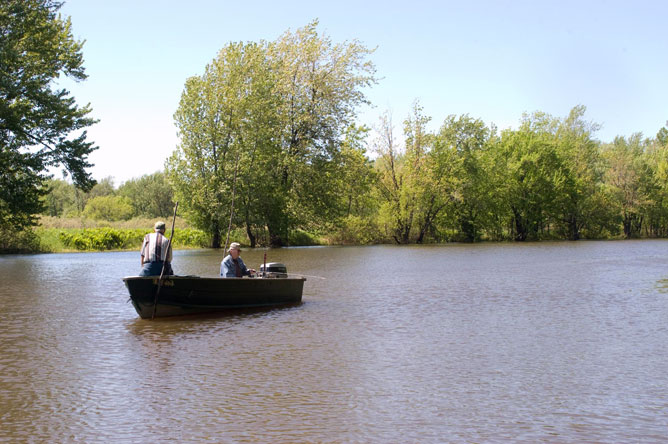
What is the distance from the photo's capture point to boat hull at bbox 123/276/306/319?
49.0 ft

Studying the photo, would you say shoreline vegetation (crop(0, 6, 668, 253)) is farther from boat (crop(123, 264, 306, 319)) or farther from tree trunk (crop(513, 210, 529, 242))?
boat (crop(123, 264, 306, 319))

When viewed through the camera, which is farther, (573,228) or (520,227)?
(573,228)

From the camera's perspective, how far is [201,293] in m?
15.7

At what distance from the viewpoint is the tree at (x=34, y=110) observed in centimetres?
3334

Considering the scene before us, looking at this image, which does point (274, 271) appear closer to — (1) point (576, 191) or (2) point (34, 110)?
(2) point (34, 110)

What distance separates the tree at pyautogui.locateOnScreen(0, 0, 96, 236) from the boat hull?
70.6ft

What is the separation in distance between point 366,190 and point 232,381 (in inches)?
1825

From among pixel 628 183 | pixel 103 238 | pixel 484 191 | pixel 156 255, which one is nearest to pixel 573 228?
pixel 628 183

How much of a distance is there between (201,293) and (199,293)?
0.05m

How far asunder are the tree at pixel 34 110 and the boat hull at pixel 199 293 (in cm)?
2152

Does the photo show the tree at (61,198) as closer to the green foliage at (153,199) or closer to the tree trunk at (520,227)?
the green foliage at (153,199)

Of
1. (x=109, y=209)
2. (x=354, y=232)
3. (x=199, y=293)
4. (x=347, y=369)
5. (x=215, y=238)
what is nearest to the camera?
(x=347, y=369)

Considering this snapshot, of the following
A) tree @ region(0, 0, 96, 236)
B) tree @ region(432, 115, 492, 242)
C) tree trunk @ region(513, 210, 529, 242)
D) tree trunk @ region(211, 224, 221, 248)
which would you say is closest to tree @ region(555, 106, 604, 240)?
tree trunk @ region(513, 210, 529, 242)

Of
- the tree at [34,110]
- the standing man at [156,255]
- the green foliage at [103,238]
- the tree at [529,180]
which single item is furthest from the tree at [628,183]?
the standing man at [156,255]
